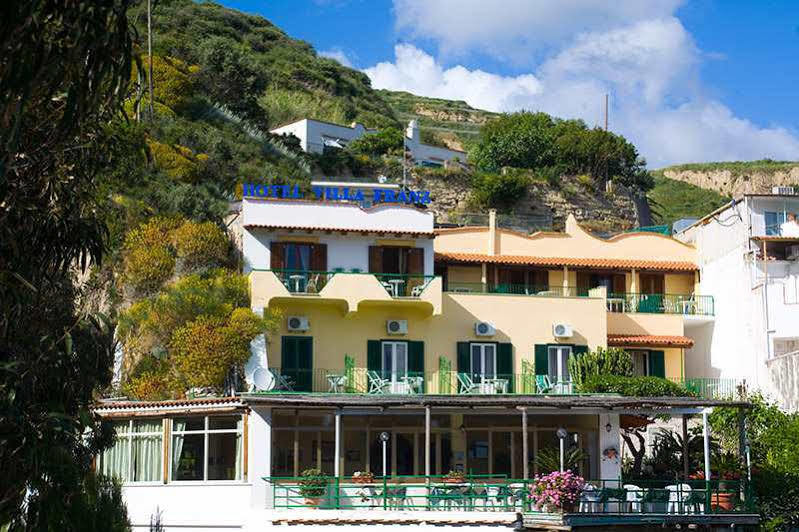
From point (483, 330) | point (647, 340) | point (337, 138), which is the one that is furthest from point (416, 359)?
point (337, 138)

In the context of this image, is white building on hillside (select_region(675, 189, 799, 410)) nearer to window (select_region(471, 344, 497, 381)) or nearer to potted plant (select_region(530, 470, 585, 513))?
window (select_region(471, 344, 497, 381))

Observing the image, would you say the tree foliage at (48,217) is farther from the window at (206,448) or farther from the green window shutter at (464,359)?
the green window shutter at (464,359)

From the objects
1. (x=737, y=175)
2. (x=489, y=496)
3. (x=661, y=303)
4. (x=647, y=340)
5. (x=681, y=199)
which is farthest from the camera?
(x=737, y=175)

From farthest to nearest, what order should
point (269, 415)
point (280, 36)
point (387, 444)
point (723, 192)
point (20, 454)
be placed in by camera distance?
1. point (723, 192)
2. point (280, 36)
3. point (387, 444)
4. point (269, 415)
5. point (20, 454)

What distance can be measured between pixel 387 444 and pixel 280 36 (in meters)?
61.8

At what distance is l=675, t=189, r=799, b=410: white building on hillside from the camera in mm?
40344

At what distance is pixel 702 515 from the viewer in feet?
95.1

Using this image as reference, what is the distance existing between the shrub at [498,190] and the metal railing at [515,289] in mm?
14703

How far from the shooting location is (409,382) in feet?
120

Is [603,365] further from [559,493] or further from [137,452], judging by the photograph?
[137,452]

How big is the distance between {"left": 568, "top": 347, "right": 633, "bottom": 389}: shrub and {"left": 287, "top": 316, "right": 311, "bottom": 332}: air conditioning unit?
A: 8.03 meters

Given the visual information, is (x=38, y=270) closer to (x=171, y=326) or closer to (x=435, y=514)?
(x=435, y=514)

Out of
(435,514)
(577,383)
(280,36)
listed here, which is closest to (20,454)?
(435,514)

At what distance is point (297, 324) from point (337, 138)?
29933mm
